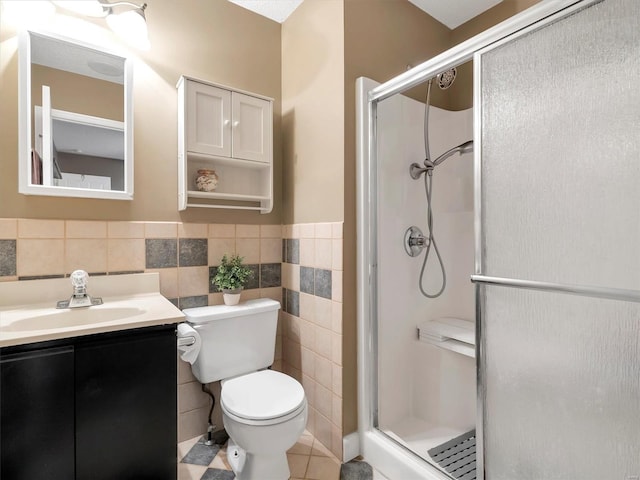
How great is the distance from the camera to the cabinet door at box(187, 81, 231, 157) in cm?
170

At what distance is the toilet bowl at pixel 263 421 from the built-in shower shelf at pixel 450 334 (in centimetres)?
81

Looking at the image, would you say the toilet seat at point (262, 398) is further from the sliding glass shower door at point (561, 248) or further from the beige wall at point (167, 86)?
the beige wall at point (167, 86)

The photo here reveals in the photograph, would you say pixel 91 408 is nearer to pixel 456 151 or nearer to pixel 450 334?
pixel 450 334

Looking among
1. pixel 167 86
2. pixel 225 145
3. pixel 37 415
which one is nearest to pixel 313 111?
pixel 225 145

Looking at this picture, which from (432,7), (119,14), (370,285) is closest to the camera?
(119,14)

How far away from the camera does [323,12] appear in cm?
177

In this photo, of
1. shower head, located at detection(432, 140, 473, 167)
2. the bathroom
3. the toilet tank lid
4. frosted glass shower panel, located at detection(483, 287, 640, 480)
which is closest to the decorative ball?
the bathroom

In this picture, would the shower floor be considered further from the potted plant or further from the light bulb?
the light bulb

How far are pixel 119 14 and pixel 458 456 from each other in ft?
8.65

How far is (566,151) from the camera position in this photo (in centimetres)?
98

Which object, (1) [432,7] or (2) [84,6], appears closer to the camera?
(2) [84,6]

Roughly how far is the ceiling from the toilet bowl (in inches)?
80.4

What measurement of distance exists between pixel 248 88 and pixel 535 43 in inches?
58.0

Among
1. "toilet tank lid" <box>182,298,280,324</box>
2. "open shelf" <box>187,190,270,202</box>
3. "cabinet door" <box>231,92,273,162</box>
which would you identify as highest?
"cabinet door" <box>231,92,273,162</box>
